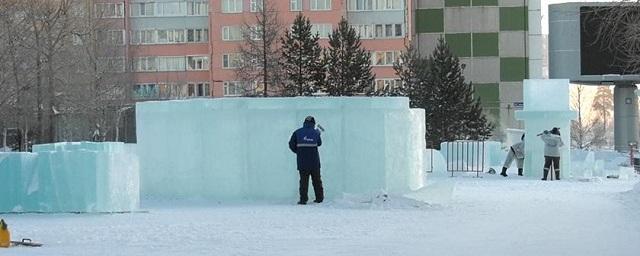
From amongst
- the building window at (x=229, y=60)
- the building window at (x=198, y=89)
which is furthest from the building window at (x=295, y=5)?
the building window at (x=198, y=89)

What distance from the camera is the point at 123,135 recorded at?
244ft

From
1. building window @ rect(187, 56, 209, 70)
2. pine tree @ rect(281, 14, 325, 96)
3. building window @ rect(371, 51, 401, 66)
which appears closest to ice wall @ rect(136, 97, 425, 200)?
pine tree @ rect(281, 14, 325, 96)

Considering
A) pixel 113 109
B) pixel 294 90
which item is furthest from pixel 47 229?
pixel 113 109

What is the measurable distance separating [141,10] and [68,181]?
6892 cm

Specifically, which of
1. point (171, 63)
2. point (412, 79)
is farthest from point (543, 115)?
point (171, 63)

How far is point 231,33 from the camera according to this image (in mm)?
80812

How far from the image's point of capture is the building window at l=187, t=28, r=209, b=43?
8281 cm

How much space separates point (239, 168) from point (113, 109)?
155ft

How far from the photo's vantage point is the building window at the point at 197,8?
8256 centimetres

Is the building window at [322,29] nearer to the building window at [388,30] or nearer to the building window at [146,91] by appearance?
the building window at [388,30]

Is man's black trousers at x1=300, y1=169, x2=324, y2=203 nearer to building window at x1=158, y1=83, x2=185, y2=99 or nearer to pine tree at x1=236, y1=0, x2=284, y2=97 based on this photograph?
pine tree at x1=236, y1=0, x2=284, y2=97

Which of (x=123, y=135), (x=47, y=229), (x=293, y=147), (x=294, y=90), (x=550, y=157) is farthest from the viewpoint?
(x=123, y=135)

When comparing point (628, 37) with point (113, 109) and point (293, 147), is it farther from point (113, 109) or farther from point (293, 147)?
point (113, 109)

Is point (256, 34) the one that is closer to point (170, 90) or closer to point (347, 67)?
point (347, 67)
